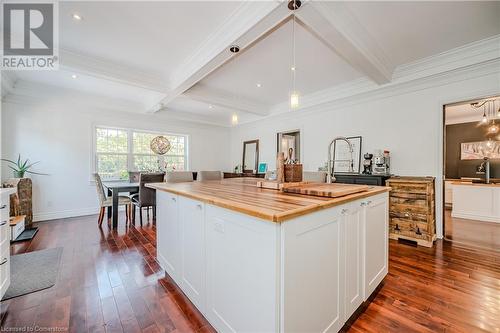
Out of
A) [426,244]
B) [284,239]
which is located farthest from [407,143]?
[284,239]

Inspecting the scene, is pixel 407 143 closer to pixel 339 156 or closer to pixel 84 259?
pixel 339 156

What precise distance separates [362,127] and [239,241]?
389 centimetres

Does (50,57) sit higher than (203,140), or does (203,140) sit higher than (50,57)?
(50,57)

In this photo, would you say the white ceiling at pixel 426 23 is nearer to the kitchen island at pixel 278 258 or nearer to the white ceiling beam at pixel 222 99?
the kitchen island at pixel 278 258

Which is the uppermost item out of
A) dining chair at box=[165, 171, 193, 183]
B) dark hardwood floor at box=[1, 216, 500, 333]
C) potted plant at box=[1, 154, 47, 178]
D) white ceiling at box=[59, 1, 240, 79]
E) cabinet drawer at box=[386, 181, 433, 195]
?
white ceiling at box=[59, 1, 240, 79]

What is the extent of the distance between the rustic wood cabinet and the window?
554 centimetres

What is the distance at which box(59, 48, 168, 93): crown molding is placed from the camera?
9.35 ft

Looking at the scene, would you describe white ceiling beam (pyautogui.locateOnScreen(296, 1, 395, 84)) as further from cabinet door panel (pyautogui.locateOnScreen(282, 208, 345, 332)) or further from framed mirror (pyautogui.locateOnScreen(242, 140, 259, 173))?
framed mirror (pyautogui.locateOnScreen(242, 140, 259, 173))

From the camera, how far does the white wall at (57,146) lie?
3.95m

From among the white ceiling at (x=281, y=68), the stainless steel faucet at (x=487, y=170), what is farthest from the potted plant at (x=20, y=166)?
the stainless steel faucet at (x=487, y=170)

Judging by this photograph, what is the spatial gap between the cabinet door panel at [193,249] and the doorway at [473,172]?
12.7 feet

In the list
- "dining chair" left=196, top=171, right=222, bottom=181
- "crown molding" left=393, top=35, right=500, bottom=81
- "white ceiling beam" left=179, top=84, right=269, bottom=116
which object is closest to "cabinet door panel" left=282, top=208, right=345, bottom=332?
"dining chair" left=196, top=171, right=222, bottom=181

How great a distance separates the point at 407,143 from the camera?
3.47 m

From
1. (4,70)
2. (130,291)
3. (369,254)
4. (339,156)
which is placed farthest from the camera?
(339,156)
